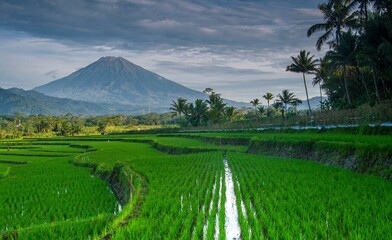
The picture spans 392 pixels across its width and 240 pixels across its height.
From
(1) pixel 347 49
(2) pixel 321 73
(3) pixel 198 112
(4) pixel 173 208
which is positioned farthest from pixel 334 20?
(3) pixel 198 112

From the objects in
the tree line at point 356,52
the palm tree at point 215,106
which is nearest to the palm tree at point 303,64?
the tree line at point 356,52

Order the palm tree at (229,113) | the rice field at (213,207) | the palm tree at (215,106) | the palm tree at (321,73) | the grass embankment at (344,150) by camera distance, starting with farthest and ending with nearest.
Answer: the palm tree at (229,113) → the palm tree at (215,106) → the palm tree at (321,73) → the grass embankment at (344,150) → the rice field at (213,207)

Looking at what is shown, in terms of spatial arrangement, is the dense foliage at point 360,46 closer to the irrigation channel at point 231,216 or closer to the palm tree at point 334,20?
the palm tree at point 334,20

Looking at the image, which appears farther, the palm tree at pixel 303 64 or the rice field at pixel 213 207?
the palm tree at pixel 303 64

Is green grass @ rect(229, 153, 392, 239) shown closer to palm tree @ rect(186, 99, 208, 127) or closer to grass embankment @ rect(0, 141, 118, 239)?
grass embankment @ rect(0, 141, 118, 239)

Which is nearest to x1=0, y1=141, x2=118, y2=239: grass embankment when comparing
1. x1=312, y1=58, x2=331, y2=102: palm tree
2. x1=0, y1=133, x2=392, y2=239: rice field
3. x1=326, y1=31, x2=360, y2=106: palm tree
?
x1=0, y1=133, x2=392, y2=239: rice field

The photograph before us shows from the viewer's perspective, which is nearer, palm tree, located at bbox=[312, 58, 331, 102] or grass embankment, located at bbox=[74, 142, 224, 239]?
grass embankment, located at bbox=[74, 142, 224, 239]

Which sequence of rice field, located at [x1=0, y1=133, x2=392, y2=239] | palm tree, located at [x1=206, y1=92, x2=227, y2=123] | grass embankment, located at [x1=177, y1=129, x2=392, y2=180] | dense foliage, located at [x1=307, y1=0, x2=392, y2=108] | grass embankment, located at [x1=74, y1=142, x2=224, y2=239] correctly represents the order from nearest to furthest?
→ rice field, located at [x1=0, y1=133, x2=392, y2=239], grass embankment, located at [x1=74, y1=142, x2=224, y2=239], grass embankment, located at [x1=177, y1=129, x2=392, y2=180], dense foliage, located at [x1=307, y1=0, x2=392, y2=108], palm tree, located at [x1=206, y1=92, x2=227, y2=123]

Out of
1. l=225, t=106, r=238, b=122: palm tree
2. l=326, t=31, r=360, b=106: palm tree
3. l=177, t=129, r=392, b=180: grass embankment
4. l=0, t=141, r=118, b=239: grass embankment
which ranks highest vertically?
l=326, t=31, r=360, b=106: palm tree

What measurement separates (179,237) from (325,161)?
8044 mm

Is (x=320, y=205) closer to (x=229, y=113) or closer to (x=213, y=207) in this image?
(x=213, y=207)

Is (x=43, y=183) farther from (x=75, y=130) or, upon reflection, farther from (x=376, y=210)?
(x=75, y=130)

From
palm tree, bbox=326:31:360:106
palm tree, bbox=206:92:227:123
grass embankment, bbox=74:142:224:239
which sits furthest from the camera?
palm tree, bbox=206:92:227:123

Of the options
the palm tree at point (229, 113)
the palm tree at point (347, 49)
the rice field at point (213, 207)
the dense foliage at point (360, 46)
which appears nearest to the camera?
the rice field at point (213, 207)
